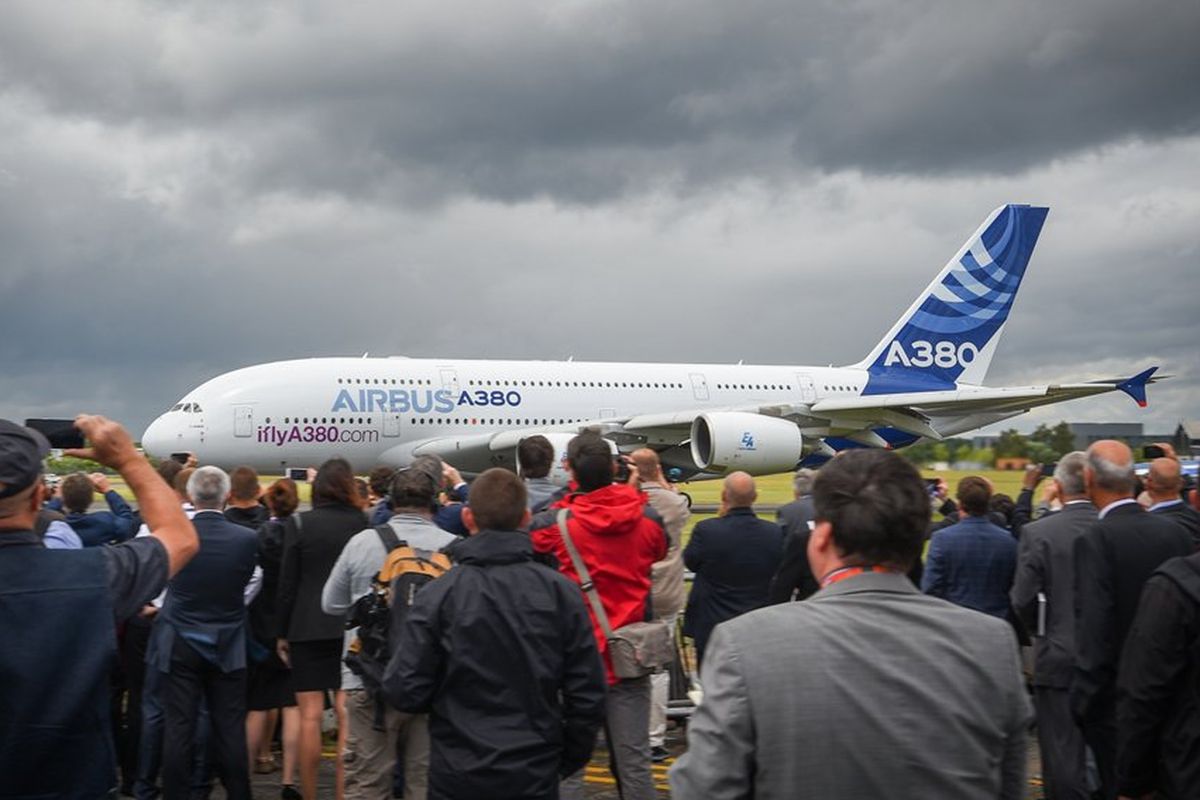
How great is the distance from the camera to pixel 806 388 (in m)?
28.8

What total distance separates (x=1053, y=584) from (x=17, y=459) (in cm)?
462

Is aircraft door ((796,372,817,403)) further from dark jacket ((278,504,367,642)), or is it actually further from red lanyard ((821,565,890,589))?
red lanyard ((821,565,890,589))

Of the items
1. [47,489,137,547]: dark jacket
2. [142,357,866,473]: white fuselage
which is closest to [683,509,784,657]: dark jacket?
[47,489,137,547]: dark jacket

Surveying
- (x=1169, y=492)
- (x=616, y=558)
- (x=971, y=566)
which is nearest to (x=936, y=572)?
(x=971, y=566)

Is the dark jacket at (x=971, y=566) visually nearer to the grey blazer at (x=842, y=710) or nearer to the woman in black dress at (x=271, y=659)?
the woman in black dress at (x=271, y=659)

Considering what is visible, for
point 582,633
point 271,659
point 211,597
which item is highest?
Result: point 582,633

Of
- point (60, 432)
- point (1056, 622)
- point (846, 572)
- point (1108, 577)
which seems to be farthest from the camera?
point (1056, 622)

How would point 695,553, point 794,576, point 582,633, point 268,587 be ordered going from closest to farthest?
point 582,633 → point 794,576 → point 268,587 → point 695,553

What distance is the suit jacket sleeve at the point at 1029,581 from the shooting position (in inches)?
226

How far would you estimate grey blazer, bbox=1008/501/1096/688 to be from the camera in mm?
5441

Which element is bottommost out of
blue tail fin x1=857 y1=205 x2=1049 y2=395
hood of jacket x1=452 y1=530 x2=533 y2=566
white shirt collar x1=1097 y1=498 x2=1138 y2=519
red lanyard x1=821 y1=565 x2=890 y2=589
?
white shirt collar x1=1097 y1=498 x2=1138 y2=519

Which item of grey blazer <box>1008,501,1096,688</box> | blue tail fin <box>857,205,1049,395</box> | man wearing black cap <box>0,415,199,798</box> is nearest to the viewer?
man wearing black cap <box>0,415,199,798</box>

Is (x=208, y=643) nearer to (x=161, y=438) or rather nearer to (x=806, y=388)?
(x=161, y=438)

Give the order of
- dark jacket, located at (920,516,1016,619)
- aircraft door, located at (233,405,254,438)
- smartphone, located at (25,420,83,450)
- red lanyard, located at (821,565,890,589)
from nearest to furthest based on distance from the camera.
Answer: red lanyard, located at (821,565,890,589) < smartphone, located at (25,420,83,450) < dark jacket, located at (920,516,1016,619) < aircraft door, located at (233,405,254,438)
